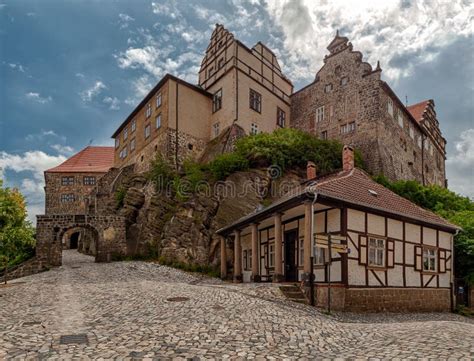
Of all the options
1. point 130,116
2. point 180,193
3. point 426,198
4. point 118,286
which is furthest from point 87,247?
point 426,198

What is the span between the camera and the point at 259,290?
14.8 meters

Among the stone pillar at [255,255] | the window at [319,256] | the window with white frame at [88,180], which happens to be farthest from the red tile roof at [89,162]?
the window at [319,256]

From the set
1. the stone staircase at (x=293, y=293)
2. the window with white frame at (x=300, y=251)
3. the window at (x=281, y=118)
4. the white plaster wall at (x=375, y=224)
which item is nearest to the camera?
the stone staircase at (x=293, y=293)

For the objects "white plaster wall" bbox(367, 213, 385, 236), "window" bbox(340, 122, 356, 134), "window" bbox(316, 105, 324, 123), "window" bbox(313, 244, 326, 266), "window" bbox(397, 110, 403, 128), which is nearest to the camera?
"window" bbox(313, 244, 326, 266)

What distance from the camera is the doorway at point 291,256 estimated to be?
18562 mm

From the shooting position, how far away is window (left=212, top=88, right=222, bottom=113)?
38438 mm

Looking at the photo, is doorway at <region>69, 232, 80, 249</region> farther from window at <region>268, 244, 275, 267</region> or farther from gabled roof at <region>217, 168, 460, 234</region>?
window at <region>268, 244, 275, 267</region>

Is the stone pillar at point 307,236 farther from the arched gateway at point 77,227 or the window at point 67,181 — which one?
the window at point 67,181

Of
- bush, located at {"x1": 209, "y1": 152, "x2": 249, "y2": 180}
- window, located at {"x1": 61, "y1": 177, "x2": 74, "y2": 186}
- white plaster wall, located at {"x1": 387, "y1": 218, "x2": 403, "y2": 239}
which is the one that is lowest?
white plaster wall, located at {"x1": 387, "y1": 218, "x2": 403, "y2": 239}

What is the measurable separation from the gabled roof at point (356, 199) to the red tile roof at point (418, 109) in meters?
30.4

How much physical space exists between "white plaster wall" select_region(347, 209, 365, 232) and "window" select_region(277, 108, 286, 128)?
86.2 feet

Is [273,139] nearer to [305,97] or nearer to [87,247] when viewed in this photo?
[305,97]

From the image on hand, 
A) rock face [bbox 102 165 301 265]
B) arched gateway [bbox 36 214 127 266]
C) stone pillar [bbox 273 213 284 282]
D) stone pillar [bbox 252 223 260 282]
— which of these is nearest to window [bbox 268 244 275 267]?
stone pillar [bbox 252 223 260 282]

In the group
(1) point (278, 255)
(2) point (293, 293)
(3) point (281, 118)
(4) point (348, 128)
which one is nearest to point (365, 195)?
(1) point (278, 255)
